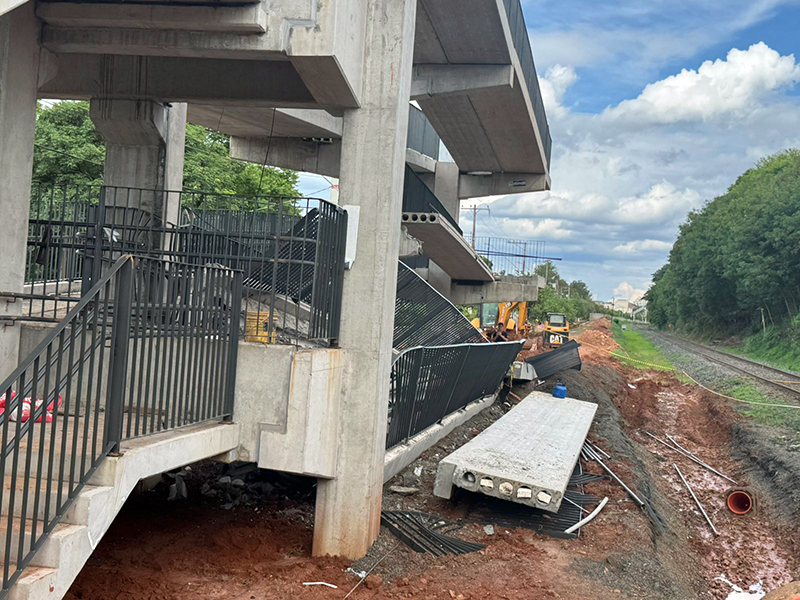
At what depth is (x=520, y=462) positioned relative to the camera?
10.3m

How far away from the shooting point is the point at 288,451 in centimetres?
706

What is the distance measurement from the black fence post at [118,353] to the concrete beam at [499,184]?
22.9 meters

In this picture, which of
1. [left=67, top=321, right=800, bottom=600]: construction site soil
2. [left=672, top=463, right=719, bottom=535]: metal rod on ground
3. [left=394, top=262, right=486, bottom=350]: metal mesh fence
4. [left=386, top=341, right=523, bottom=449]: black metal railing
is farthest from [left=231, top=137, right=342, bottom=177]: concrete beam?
[left=672, top=463, right=719, bottom=535]: metal rod on ground

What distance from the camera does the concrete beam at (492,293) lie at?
27.4 metres

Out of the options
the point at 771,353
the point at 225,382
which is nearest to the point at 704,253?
the point at 771,353

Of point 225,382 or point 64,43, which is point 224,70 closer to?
point 64,43

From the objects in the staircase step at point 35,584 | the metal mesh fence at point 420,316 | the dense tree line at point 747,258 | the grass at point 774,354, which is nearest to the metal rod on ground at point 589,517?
the metal mesh fence at point 420,316

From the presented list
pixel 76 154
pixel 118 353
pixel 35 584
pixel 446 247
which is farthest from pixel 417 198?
pixel 35 584

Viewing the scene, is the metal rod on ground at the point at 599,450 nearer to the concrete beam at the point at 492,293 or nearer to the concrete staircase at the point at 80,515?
the concrete staircase at the point at 80,515

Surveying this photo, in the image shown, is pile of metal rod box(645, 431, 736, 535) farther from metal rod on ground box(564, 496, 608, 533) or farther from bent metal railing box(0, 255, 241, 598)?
bent metal railing box(0, 255, 241, 598)

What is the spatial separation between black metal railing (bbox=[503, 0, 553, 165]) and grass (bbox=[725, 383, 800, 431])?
9.97m

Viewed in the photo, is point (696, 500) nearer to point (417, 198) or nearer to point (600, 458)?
point (600, 458)

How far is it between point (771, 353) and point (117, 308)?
47.9 meters

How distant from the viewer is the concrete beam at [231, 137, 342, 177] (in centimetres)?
2356
